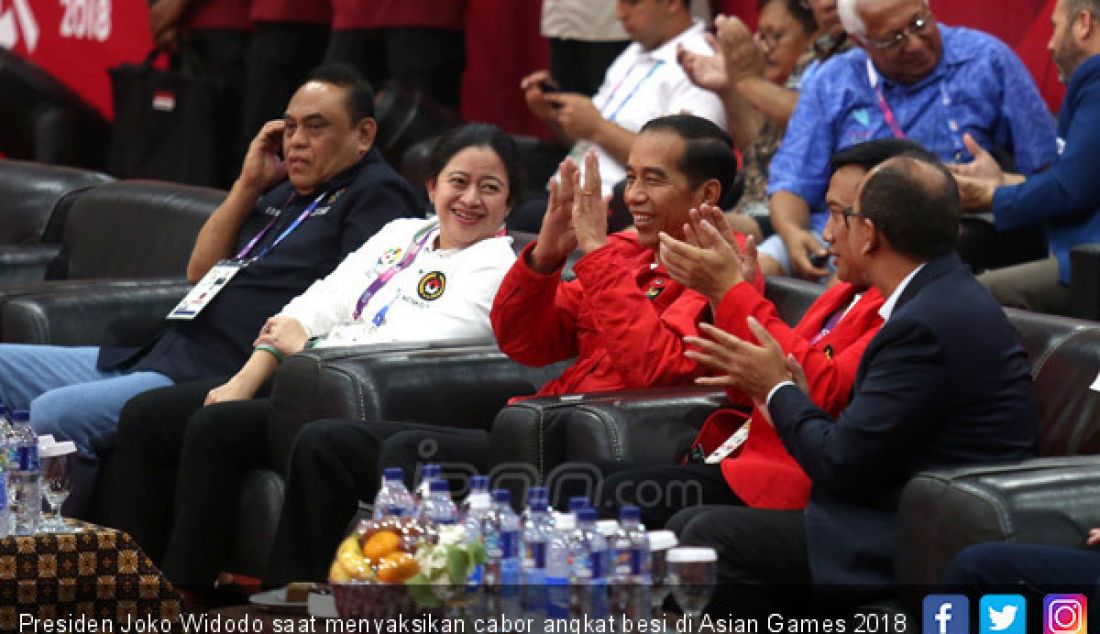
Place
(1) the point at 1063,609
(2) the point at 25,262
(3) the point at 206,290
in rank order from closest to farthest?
(1) the point at 1063,609, (3) the point at 206,290, (2) the point at 25,262

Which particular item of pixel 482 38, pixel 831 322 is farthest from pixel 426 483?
pixel 482 38

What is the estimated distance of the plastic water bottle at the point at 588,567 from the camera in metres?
2.78

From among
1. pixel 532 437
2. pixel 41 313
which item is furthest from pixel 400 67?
pixel 532 437

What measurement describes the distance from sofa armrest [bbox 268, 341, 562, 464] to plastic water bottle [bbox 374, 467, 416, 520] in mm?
1360

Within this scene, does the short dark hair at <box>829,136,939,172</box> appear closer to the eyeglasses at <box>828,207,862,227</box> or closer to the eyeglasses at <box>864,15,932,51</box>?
the eyeglasses at <box>828,207,862,227</box>

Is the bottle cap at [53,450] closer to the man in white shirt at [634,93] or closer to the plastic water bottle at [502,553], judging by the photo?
the plastic water bottle at [502,553]

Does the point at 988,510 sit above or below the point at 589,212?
below

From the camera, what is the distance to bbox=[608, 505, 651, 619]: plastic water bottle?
280 centimetres

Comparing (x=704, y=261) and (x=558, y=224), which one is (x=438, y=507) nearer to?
(x=704, y=261)

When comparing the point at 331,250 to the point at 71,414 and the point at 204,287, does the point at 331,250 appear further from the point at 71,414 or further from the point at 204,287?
the point at 71,414

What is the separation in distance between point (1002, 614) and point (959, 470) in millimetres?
272

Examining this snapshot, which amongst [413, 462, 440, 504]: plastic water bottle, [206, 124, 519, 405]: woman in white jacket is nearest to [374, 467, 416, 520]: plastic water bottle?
[413, 462, 440, 504]: plastic water bottle

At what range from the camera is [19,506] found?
12.2 feet

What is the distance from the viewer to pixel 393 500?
2.96m
